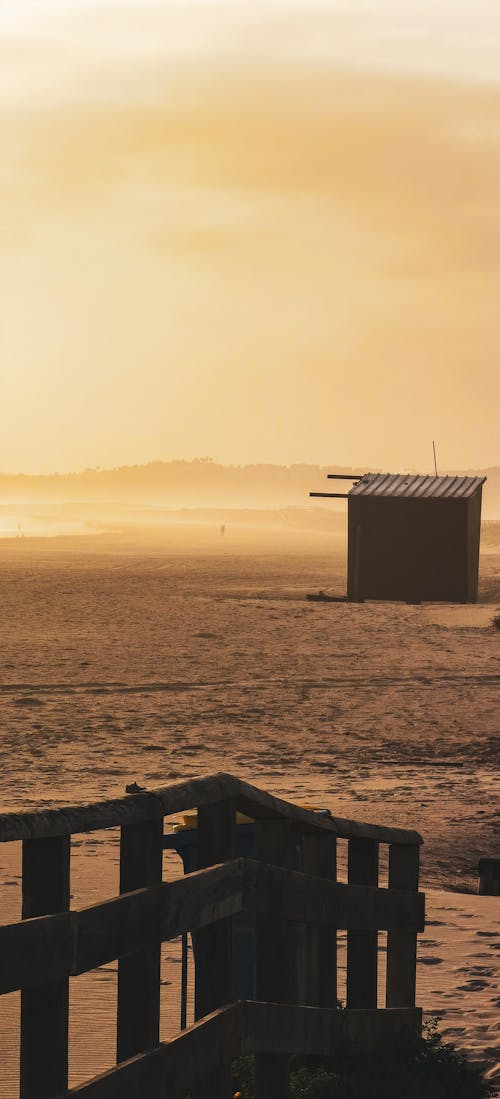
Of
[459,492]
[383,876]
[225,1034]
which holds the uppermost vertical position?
[459,492]

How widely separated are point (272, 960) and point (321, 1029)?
632 mm

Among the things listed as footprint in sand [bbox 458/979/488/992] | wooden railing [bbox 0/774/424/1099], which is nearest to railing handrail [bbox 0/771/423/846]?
wooden railing [bbox 0/774/424/1099]

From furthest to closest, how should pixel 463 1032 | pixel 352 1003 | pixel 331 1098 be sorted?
pixel 463 1032, pixel 352 1003, pixel 331 1098

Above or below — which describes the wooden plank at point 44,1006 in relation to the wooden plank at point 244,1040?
above

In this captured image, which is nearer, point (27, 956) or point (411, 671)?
point (27, 956)

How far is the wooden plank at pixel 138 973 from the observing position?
3902 millimetres

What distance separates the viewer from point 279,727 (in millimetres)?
18141

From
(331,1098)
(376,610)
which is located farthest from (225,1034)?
(376,610)

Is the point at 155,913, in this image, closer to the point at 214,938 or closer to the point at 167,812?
the point at 167,812

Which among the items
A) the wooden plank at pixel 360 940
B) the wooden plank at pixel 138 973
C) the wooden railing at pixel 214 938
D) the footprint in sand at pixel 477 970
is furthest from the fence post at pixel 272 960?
the footprint in sand at pixel 477 970

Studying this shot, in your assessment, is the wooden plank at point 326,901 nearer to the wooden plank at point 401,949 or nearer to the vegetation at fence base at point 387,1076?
the wooden plank at point 401,949

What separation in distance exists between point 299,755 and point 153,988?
1208 cm

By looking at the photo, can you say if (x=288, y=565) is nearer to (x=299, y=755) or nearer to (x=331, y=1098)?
(x=299, y=755)

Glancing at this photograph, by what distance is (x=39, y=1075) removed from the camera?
11.4 feet
